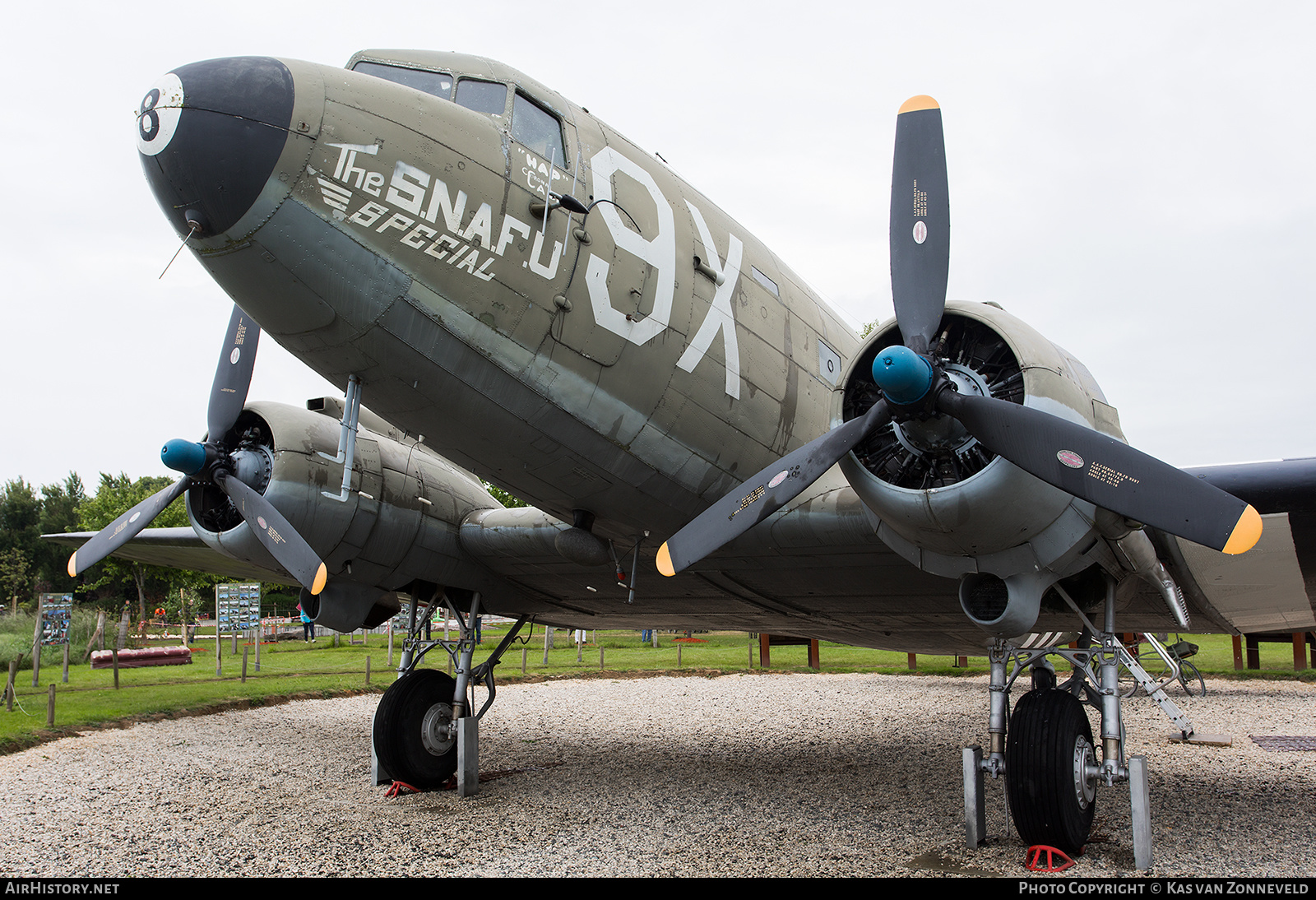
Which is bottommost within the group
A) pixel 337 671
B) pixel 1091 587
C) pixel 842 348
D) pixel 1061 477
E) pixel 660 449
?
pixel 337 671

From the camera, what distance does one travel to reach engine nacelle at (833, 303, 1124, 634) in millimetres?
5004

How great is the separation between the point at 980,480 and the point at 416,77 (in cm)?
451

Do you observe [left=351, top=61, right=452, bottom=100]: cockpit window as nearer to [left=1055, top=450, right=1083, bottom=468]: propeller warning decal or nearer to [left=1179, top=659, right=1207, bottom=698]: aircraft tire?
[left=1055, top=450, right=1083, bottom=468]: propeller warning decal

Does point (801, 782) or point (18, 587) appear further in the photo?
point (18, 587)

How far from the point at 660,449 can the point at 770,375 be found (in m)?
1.37

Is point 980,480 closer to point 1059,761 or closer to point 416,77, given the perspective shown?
point 1059,761

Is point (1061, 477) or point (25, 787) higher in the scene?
point (1061, 477)

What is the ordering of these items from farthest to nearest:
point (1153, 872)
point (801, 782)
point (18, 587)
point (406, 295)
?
point (18, 587)
point (801, 782)
point (1153, 872)
point (406, 295)

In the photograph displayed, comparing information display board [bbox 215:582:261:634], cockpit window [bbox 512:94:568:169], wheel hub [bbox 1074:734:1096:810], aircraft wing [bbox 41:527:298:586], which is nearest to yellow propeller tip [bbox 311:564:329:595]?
aircraft wing [bbox 41:527:298:586]

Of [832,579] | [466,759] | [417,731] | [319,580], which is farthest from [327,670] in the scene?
[832,579]

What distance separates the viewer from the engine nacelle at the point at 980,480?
197 inches

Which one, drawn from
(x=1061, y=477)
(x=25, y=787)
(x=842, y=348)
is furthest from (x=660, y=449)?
(x=25, y=787)

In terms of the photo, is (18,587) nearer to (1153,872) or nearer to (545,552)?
(545,552)

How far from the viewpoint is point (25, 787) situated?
8.23 meters
